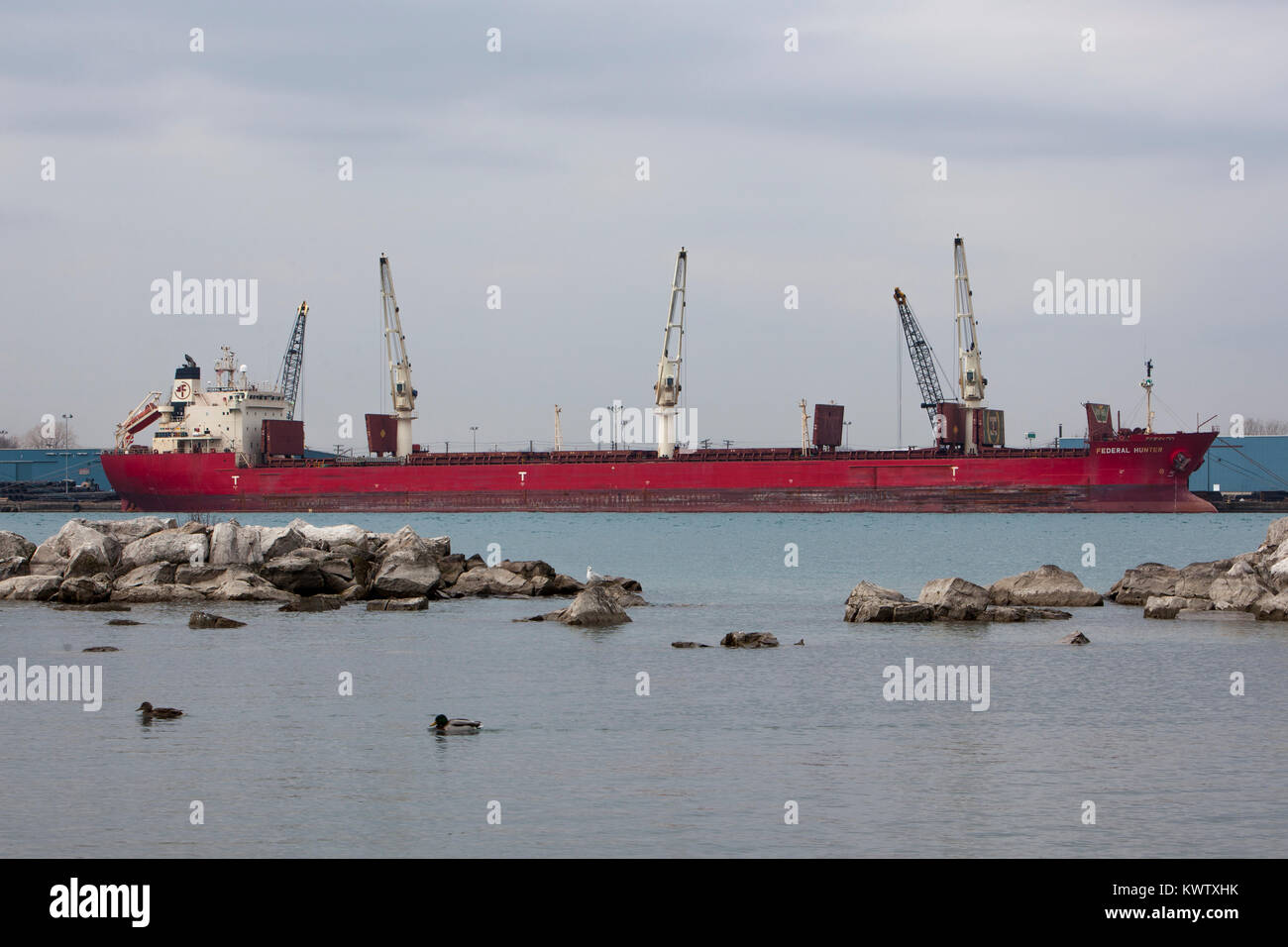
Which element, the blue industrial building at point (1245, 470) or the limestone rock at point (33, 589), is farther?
the blue industrial building at point (1245, 470)

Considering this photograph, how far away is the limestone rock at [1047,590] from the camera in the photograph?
28.9 metres

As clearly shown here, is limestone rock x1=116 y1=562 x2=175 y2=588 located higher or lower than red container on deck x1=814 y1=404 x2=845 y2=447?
lower

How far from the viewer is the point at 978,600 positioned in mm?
25688

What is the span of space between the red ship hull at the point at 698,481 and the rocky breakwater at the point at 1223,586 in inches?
1693

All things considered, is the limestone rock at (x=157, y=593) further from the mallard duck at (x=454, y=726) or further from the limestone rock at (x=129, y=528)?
the mallard duck at (x=454, y=726)

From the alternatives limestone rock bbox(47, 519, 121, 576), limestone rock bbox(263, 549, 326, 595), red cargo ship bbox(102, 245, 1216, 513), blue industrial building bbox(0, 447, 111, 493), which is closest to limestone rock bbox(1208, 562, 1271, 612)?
limestone rock bbox(263, 549, 326, 595)

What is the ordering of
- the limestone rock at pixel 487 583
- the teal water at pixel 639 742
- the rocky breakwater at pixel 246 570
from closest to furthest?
the teal water at pixel 639 742
the rocky breakwater at pixel 246 570
the limestone rock at pixel 487 583

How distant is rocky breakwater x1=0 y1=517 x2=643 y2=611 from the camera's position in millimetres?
30141

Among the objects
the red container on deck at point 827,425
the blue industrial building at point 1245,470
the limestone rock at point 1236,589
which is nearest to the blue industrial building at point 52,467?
the red container on deck at point 827,425

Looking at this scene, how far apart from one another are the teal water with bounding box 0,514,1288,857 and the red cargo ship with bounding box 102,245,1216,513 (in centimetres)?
4716

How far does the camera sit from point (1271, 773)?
1287cm

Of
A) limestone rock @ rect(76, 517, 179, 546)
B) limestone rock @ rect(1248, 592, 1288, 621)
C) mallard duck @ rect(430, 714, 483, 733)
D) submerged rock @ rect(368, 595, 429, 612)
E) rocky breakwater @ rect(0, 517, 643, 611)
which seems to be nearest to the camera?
mallard duck @ rect(430, 714, 483, 733)

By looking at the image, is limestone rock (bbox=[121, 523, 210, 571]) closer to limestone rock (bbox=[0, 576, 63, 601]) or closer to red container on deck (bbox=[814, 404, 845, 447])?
limestone rock (bbox=[0, 576, 63, 601])
